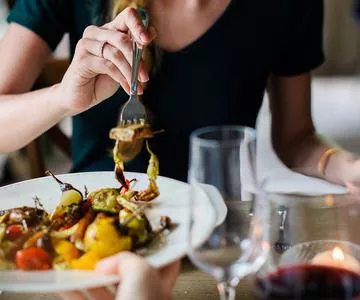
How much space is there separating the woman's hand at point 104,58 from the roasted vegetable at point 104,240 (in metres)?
0.30

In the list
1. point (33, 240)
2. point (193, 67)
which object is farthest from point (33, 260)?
point (193, 67)

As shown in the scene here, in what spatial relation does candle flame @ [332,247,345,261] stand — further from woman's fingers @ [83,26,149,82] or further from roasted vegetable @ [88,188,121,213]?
woman's fingers @ [83,26,149,82]

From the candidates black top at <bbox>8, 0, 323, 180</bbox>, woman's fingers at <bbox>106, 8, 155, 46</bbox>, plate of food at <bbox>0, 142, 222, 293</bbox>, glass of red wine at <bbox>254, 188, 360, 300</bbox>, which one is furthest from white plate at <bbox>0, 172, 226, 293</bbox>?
black top at <bbox>8, 0, 323, 180</bbox>

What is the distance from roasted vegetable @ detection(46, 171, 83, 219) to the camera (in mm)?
916

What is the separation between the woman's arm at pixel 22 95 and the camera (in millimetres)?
1203

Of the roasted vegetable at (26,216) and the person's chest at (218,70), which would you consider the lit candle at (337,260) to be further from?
the person's chest at (218,70)

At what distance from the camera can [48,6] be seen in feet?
4.53

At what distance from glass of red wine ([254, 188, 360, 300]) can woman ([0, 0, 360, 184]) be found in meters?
0.43

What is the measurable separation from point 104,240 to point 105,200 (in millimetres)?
119

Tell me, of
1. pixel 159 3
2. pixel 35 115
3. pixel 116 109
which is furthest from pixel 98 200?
pixel 159 3

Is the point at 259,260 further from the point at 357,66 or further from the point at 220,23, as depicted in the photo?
the point at 357,66

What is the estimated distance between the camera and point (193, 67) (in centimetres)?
140

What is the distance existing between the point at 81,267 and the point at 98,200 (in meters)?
0.16

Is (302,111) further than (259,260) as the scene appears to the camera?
Yes
